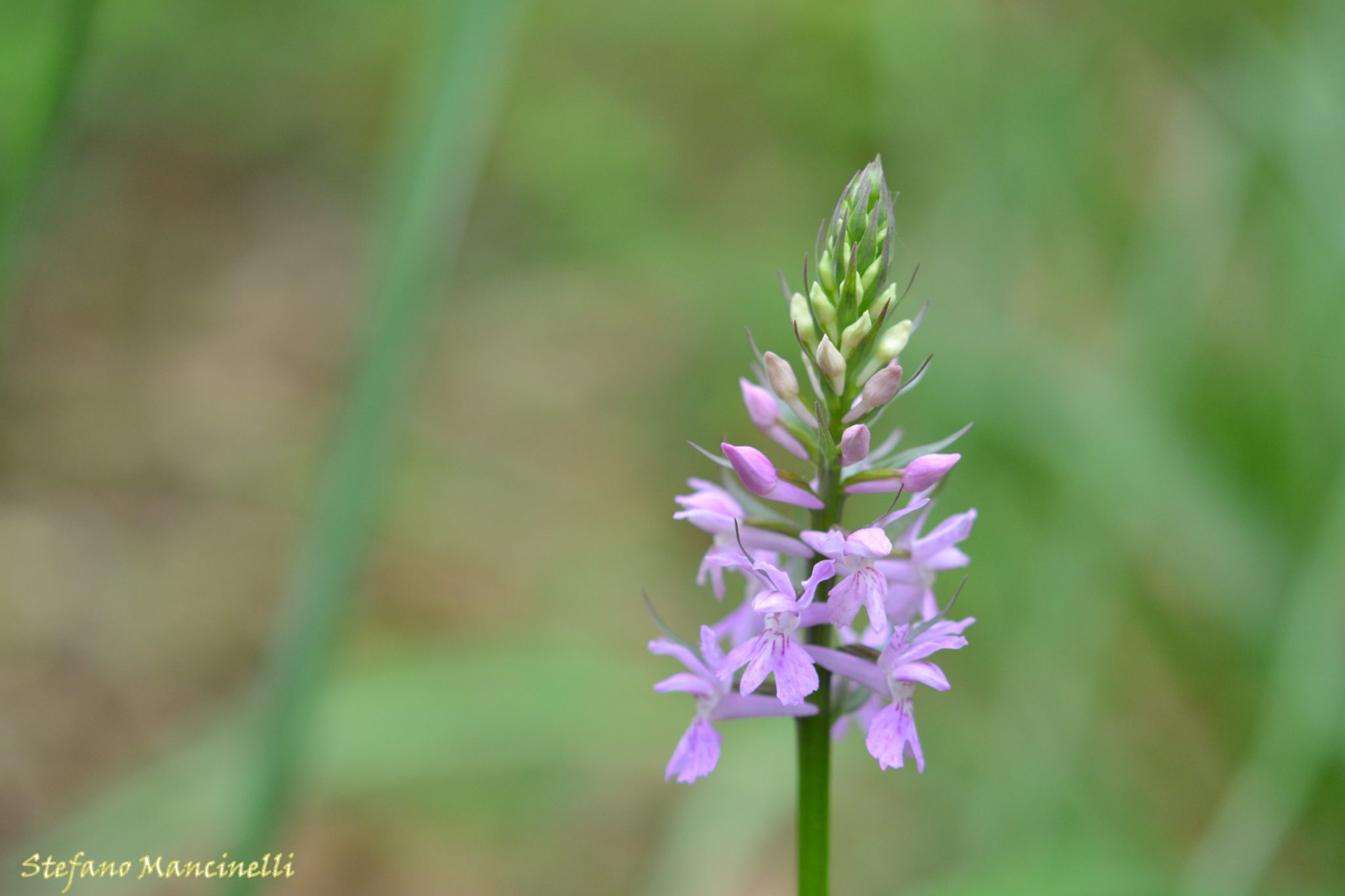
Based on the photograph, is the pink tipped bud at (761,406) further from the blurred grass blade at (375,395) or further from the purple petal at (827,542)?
the blurred grass blade at (375,395)

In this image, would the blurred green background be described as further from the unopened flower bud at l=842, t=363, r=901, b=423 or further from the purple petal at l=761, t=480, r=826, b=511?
the unopened flower bud at l=842, t=363, r=901, b=423

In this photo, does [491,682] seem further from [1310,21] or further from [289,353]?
[1310,21]

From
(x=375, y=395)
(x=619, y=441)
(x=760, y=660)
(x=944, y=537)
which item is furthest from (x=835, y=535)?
(x=619, y=441)

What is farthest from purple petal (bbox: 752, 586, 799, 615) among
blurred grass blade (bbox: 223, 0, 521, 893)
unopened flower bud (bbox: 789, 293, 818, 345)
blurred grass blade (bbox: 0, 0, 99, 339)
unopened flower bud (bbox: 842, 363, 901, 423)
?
blurred grass blade (bbox: 0, 0, 99, 339)

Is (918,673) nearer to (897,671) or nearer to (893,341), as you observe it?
(897,671)

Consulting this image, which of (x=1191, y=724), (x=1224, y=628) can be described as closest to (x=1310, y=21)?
(x=1224, y=628)
